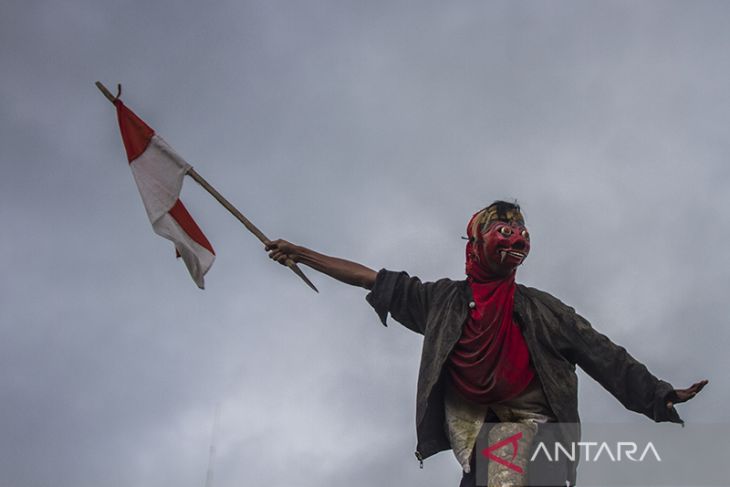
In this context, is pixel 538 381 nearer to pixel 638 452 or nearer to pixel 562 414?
pixel 562 414

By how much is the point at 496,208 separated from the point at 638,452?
2.56 meters

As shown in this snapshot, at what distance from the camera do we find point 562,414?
9.31 metres

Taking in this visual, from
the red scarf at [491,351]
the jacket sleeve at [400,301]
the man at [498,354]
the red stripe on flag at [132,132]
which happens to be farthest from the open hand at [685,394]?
the red stripe on flag at [132,132]

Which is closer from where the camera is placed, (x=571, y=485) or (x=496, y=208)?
(x=571, y=485)

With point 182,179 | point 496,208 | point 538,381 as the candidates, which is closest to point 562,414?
point 538,381

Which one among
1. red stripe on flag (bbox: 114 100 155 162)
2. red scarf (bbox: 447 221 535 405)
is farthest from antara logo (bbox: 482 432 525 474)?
red stripe on flag (bbox: 114 100 155 162)

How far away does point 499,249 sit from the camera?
32.3 feet

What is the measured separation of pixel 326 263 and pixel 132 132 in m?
2.73

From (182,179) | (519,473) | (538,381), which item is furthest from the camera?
(182,179)

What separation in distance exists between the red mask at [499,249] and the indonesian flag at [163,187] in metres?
2.88

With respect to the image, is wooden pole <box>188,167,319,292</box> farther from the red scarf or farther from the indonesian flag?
the red scarf

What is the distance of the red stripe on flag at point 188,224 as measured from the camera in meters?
11.4

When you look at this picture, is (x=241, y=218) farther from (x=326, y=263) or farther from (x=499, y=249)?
(x=499, y=249)

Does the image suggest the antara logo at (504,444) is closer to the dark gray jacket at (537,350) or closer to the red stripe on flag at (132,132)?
the dark gray jacket at (537,350)
